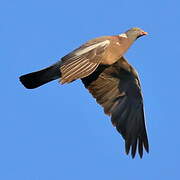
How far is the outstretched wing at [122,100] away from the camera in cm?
1336

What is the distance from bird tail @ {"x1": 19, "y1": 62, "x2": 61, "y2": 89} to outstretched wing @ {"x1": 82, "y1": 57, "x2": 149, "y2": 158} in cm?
107

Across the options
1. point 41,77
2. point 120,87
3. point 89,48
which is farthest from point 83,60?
point 120,87

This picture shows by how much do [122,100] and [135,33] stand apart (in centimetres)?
131

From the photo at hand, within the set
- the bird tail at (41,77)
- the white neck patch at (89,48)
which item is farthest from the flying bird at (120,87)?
the white neck patch at (89,48)

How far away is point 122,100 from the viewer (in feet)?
44.8

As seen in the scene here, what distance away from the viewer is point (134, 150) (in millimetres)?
13414

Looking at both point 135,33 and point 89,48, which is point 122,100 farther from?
point 89,48

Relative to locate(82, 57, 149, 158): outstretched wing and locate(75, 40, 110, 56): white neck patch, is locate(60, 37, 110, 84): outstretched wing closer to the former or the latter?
locate(75, 40, 110, 56): white neck patch

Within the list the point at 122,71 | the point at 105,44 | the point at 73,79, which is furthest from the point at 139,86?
the point at 73,79

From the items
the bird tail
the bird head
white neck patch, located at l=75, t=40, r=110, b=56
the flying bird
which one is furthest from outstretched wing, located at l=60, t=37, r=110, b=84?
the bird head

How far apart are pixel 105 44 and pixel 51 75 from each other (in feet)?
3.47

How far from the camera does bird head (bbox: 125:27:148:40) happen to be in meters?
13.1

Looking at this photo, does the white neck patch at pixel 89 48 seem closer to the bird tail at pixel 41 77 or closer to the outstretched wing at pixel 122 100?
the bird tail at pixel 41 77

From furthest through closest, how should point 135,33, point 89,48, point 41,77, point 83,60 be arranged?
point 135,33 → point 41,77 → point 89,48 → point 83,60
